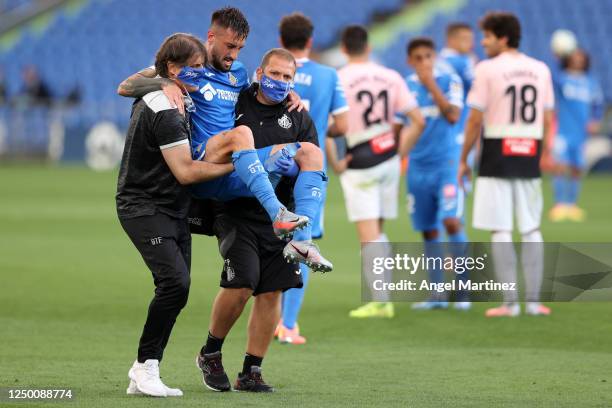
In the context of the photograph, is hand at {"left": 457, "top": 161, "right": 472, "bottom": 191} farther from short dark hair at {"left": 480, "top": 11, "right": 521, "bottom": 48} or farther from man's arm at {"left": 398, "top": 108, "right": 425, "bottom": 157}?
short dark hair at {"left": 480, "top": 11, "right": 521, "bottom": 48}

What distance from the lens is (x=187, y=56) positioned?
6.76 metres

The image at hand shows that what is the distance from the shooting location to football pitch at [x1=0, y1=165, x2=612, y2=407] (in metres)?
6.90

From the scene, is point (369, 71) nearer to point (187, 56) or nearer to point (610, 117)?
point (187, 56)

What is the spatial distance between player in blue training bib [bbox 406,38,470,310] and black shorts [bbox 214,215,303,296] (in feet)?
13.3

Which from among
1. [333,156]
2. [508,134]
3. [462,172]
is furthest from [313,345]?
[508,134]

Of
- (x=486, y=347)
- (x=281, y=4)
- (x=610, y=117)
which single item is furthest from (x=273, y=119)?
(x=281, y=4)

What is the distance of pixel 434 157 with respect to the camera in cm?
1120

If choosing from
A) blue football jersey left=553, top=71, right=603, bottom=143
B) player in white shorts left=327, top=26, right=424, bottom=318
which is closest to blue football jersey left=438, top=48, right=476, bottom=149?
player in white shorts left=327, top=26, right=424, bottom=318

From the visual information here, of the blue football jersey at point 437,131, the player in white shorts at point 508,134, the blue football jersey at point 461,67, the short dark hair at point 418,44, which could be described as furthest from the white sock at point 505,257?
the short dark hair at point 418,44

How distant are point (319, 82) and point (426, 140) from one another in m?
2.10

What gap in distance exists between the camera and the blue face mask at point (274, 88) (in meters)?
7.03

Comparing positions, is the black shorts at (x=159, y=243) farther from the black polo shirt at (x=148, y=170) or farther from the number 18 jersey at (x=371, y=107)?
the number 18 jersey at (x=371, y=107)

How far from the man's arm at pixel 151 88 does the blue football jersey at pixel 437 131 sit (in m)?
4.81

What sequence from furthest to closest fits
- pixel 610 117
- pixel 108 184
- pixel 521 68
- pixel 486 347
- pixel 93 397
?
pixel 610 117 < pixel 108 184 < pixel 521 68 < pixel 486 347 < pixel 93 397
